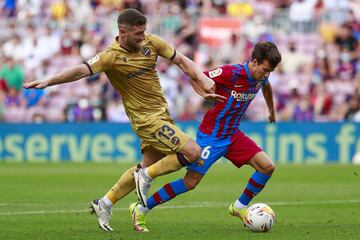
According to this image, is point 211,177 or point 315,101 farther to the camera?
point 315,101

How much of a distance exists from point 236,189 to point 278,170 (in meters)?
5.62

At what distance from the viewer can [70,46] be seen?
29.1m

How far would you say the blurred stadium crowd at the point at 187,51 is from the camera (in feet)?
88.2

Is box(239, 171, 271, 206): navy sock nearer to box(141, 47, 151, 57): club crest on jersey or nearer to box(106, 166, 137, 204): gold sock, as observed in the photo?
box(106, 166, 137, 204): gold sock

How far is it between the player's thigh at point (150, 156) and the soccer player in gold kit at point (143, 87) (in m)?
0.19

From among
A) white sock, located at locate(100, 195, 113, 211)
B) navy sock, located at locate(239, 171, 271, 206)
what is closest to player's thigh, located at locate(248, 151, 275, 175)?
navy sock, located at locate(239, 171, 271, 206)

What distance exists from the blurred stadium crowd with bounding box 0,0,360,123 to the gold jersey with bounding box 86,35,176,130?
1552 cm

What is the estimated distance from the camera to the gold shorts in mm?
10453

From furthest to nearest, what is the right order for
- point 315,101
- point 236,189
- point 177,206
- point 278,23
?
point 278,23, point 315,101, point 236,189, point 177,206

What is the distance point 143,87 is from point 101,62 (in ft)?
2.06

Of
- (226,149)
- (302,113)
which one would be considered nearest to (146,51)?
(226,149)

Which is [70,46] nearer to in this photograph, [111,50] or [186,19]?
[186,19]

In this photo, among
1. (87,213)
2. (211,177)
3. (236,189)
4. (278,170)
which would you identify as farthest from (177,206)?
(278,170)

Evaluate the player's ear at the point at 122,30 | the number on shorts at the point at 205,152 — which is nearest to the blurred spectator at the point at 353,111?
the number on shorts at the point at 205,152
